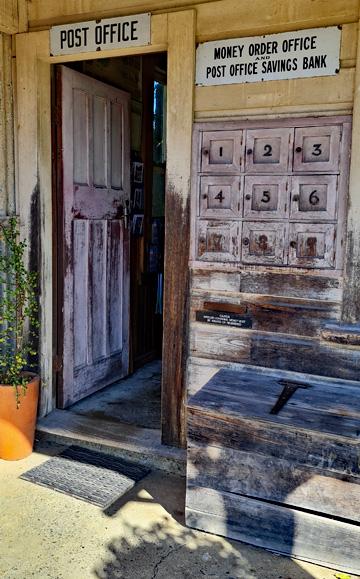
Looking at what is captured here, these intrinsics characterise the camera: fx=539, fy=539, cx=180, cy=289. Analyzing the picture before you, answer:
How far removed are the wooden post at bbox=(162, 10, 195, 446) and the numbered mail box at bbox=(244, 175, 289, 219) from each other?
38 cm

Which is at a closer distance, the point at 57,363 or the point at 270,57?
the point at 270,57

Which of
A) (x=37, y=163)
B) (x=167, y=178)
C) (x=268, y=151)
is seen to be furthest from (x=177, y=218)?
(x=37, y=163)

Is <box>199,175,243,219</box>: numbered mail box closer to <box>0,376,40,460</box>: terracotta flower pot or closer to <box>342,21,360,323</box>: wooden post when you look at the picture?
<box>342,21,360,323</box>: wooden post

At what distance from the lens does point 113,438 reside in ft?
12.0

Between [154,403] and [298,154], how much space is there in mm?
2314

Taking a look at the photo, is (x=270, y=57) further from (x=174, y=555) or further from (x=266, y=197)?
(x=174, y=555)

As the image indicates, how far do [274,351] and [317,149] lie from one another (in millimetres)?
1173

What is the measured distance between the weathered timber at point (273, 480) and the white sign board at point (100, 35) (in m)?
2.46

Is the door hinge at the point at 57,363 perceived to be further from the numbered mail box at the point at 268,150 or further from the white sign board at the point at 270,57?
the white sign board at the point at 270,57

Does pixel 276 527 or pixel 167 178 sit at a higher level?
pixel 167 178

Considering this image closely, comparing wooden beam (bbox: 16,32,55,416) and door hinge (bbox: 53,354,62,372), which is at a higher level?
wooden beam (bbox: 16,32,55,416)

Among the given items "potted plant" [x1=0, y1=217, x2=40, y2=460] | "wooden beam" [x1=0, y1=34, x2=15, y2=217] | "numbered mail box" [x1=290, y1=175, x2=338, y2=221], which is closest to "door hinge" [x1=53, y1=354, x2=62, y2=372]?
"potted plant" [x1=0, y1=217, x2=40, y2=460]

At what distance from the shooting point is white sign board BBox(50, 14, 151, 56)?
3314 mm

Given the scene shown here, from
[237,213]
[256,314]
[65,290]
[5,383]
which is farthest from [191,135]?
[5,383]
